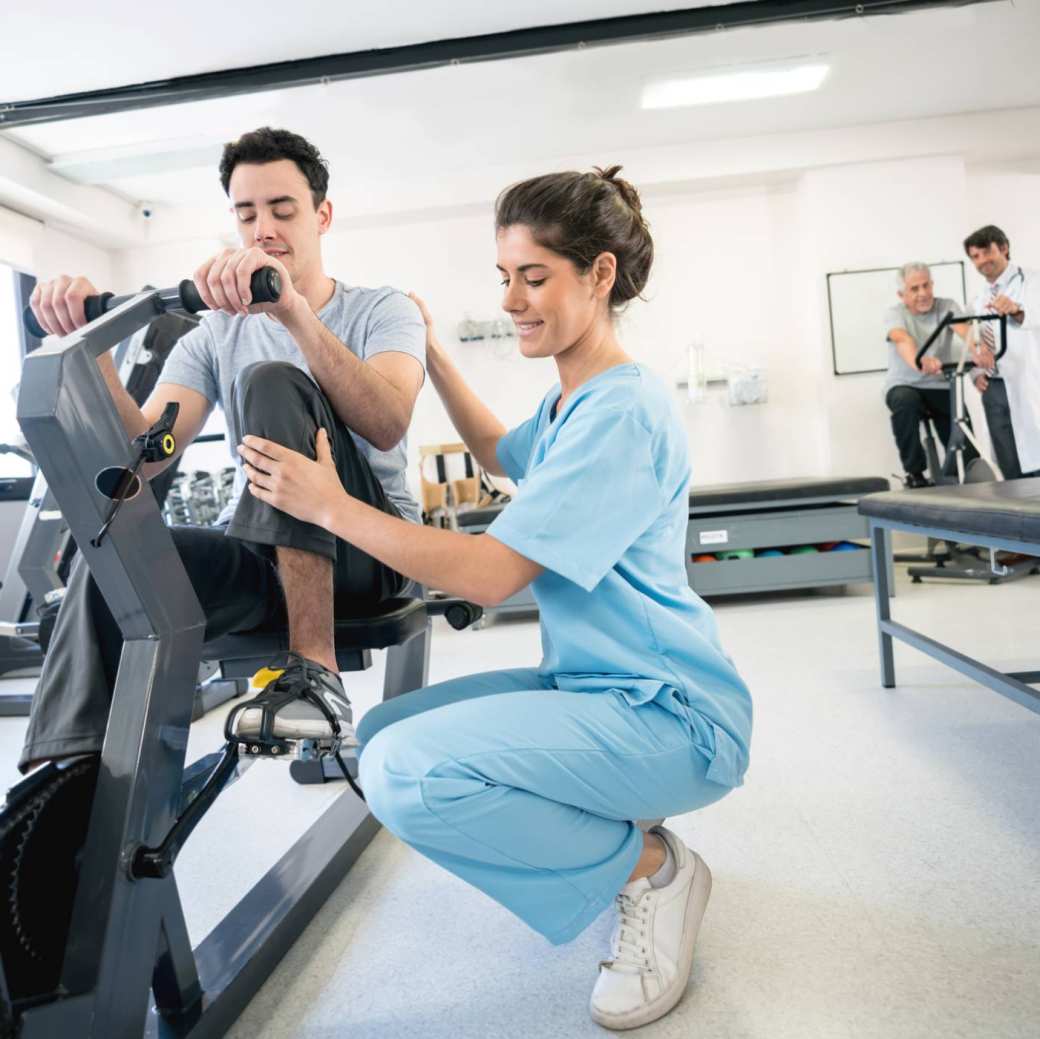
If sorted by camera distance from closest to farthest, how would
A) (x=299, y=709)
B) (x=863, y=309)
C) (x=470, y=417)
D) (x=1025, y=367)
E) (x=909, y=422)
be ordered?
(x=299, y=709), (x=470, y=417), (x=1025, y=367), (x=909, y=422), (x=863, y=309)

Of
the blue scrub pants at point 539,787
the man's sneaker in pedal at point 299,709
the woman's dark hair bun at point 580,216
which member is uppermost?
the woman's dark hair bun at point 580,216

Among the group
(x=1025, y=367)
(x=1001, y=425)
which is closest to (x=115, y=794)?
(x=1025, y=367)

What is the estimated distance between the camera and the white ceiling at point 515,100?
14.5ft

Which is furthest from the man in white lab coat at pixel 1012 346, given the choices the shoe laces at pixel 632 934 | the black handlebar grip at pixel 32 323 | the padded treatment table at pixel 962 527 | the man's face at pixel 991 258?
the black handlebar grip at pixel 32 323

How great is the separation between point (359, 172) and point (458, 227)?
84cm

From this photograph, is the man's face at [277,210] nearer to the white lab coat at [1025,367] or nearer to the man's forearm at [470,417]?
the man's forearm at [470,417]

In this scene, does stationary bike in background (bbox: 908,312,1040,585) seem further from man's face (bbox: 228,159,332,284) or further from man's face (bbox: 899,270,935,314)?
man's face (bbox: 228,159,332,284)

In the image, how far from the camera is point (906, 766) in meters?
2.01

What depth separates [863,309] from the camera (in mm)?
6199

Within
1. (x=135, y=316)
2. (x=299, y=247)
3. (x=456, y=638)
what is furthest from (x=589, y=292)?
(x=456, y=638)

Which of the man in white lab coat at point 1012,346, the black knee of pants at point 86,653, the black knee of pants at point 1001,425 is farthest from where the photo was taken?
the black knee of pants at point 1001,425

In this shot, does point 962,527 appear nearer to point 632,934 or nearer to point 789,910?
point 789,910

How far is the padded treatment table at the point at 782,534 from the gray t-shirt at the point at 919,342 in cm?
108

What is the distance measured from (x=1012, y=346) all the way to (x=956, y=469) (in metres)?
0.70
